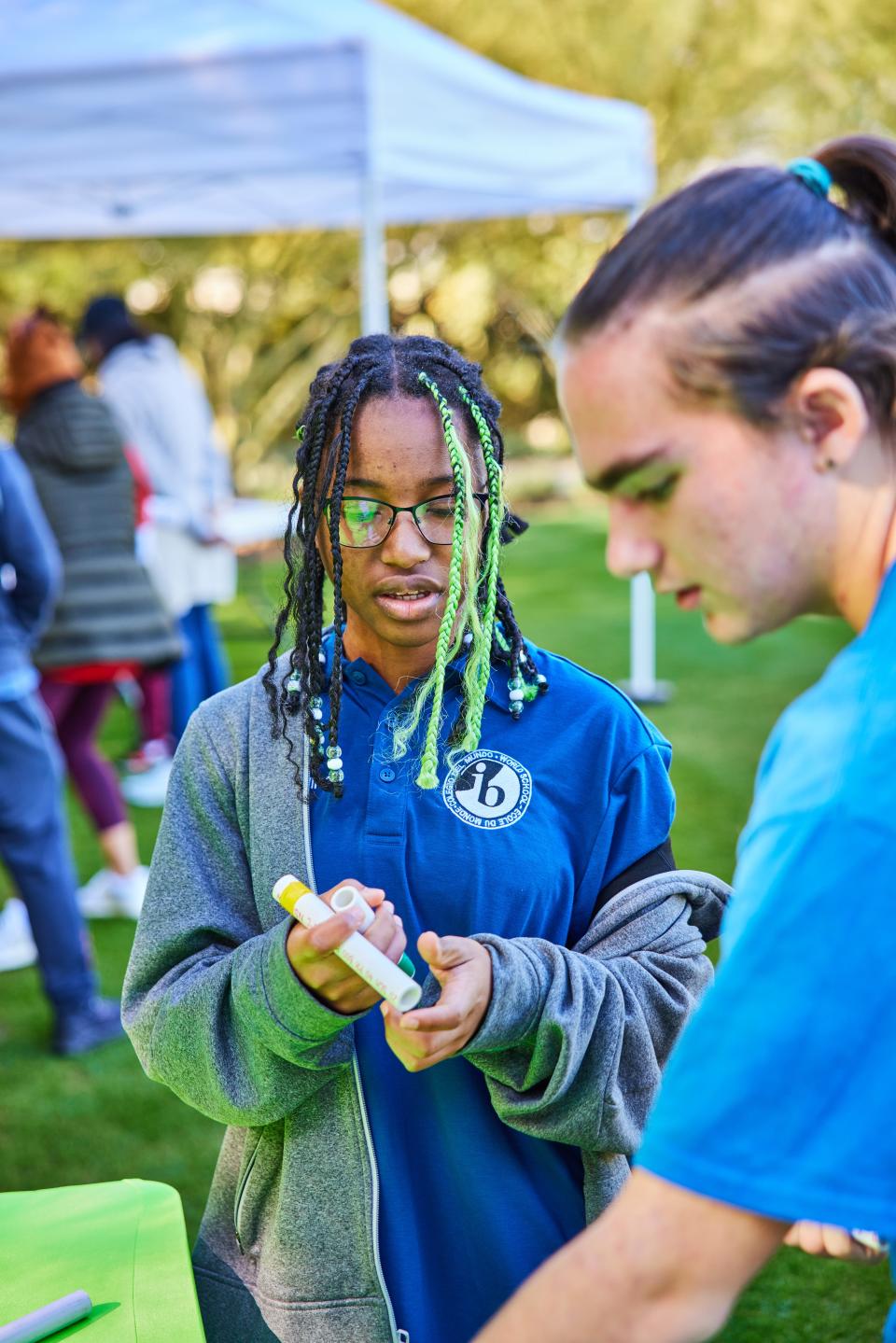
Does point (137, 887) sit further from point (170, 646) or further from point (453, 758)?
point (453, 758)

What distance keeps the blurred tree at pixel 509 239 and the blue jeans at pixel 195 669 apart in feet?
22.8

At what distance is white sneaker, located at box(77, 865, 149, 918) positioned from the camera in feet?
15.4

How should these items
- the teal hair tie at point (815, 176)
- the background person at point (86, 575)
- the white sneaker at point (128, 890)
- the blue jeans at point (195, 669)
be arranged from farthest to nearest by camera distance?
the blue jeans at point (195, 669), the white sneaker at point (128, 890), the background person at point (86, 575), the teal hair tie at point (815, 176)

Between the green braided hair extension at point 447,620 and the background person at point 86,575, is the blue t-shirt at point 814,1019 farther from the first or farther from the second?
the background person at point 86,575

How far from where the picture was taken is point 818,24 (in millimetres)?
13836

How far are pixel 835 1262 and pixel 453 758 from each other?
6.66 feet

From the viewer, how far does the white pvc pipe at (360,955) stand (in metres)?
1.16

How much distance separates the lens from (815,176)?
944 millimetres

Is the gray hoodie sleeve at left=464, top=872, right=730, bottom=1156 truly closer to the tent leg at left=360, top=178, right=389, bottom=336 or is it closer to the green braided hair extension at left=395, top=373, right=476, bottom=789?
the green braided hair extension at left=395, top=373, right=476, bottom=789

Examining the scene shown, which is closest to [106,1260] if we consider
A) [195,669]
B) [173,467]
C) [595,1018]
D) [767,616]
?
[595,1018]

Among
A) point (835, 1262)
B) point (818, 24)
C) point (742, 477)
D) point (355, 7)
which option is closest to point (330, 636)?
point (742, 477)

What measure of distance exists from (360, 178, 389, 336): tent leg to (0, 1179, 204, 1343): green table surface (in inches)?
125

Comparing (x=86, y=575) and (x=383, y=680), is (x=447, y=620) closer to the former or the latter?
(x=383, y=680)

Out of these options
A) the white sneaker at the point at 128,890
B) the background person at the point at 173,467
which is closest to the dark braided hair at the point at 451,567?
the white sneaker at the point at 128,890
